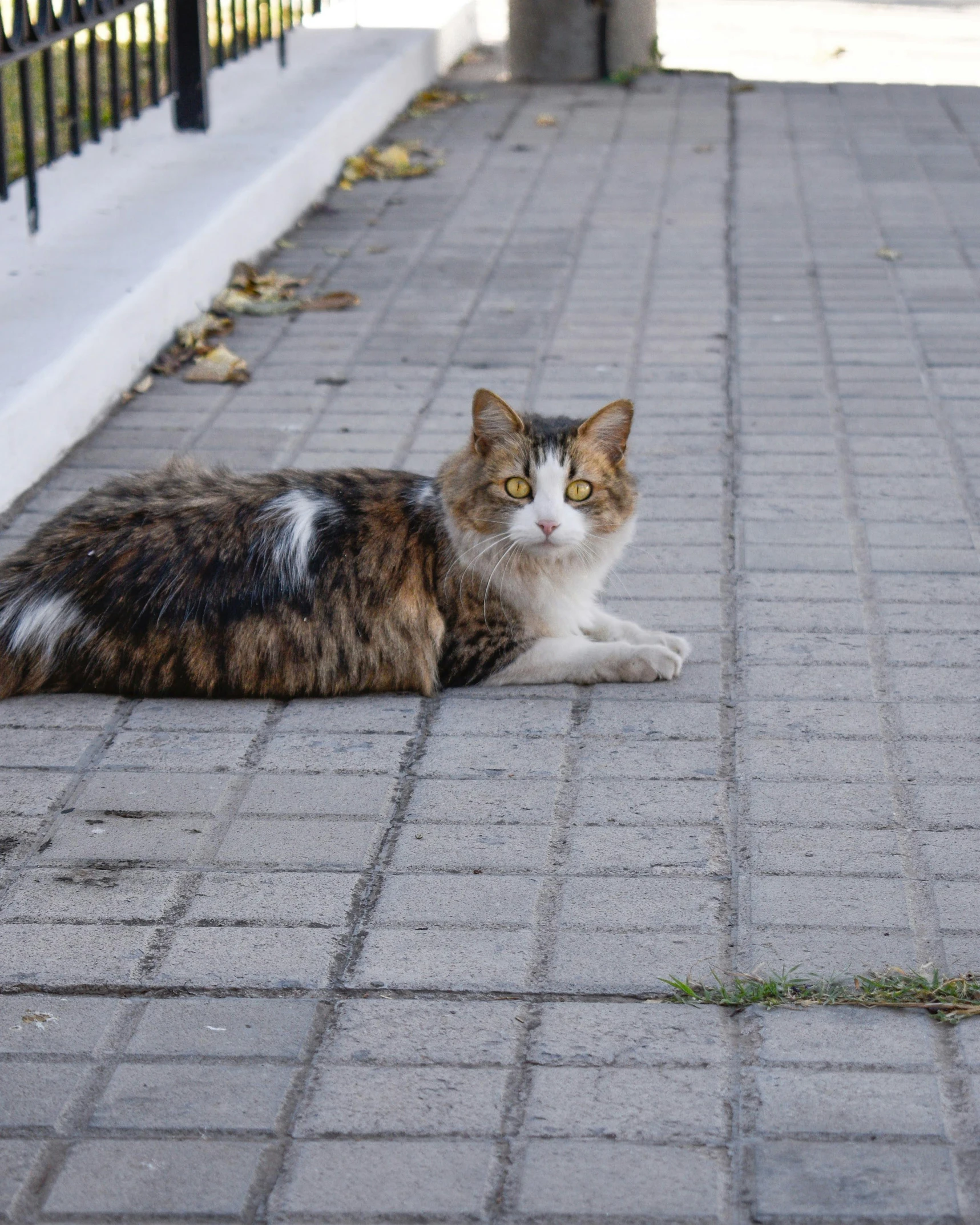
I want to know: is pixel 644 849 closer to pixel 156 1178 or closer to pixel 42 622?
pixel 156 1178

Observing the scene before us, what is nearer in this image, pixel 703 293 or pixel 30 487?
pixel 30 487

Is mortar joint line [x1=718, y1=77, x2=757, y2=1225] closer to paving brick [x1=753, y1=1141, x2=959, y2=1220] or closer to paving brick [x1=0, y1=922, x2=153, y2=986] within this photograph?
paving brick [x1=753, y1=1141, x2=959, y2=1220]

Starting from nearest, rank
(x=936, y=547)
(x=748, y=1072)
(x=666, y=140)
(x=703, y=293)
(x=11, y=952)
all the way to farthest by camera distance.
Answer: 1. (x=748, y=1072)
2. (x=11, y=952)
3. (x=936, y=547)
4. (x=703, y=293)
5. (x=666, y=140)

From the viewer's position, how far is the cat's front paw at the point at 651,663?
4.03 m

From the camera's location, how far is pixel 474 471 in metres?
4.00

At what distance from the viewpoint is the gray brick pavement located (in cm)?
242

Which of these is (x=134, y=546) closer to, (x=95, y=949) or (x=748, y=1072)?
(x=95, y=949)

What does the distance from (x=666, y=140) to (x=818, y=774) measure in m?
7.75

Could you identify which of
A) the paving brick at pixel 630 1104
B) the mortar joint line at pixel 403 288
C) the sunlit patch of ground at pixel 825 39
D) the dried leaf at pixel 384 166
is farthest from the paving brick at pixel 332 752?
the sunlit patch of ground at pixel 825 39

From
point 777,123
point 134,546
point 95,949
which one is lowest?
point 95,949

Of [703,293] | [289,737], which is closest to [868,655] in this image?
[289,737]

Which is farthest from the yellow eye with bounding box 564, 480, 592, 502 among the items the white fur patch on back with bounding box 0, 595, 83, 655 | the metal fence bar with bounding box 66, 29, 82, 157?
the metal fence bar with bounding box 66, 29, 82, 157

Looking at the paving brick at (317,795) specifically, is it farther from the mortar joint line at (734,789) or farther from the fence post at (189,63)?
the fence post at (189,63)

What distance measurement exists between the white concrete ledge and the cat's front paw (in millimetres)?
2254
